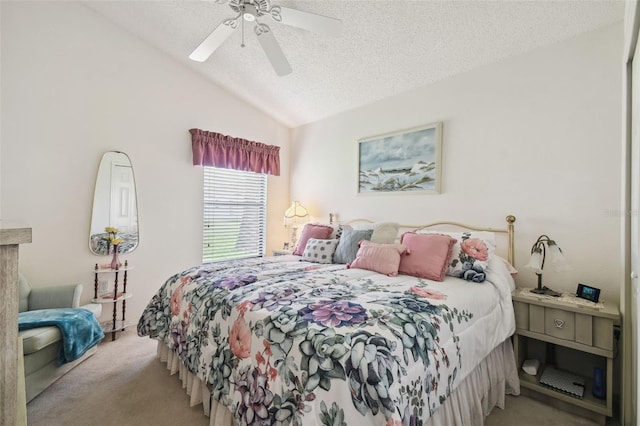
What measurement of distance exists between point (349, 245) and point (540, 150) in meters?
1.73

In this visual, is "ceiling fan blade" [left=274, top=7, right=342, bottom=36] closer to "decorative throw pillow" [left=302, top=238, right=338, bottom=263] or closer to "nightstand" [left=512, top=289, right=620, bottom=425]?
"decorative throw pillow" [left=302, top=238, right=338, bottom=263]

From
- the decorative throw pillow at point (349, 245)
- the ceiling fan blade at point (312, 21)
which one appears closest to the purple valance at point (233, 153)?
the decorative throw pillow at point (349, 245)

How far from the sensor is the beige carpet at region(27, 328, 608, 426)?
1.71 metres

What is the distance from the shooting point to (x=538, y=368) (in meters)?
2.11

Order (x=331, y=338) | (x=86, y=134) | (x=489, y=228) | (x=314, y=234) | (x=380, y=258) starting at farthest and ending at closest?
(x=314, y=234)
(x=86, y=134)
(x=489, y=228)
(x=380, y=258)
(x=331, y=338)

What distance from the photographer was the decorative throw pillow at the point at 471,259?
2062 mm

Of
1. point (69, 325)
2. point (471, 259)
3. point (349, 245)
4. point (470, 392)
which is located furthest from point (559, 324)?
point (69, 325)

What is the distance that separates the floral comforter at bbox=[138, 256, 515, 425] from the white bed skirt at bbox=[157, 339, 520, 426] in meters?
0.12

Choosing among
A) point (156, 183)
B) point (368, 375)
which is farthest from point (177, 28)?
point (368, 375)

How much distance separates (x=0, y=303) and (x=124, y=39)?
343 centimetres

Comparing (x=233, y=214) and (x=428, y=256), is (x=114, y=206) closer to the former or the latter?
(x=233, y=214)

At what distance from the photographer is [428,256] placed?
7.11 ft

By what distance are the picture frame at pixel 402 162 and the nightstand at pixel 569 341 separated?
132cm

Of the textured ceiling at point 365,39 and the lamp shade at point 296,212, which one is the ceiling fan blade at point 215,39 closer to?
the textured ceiling at point 365,39
